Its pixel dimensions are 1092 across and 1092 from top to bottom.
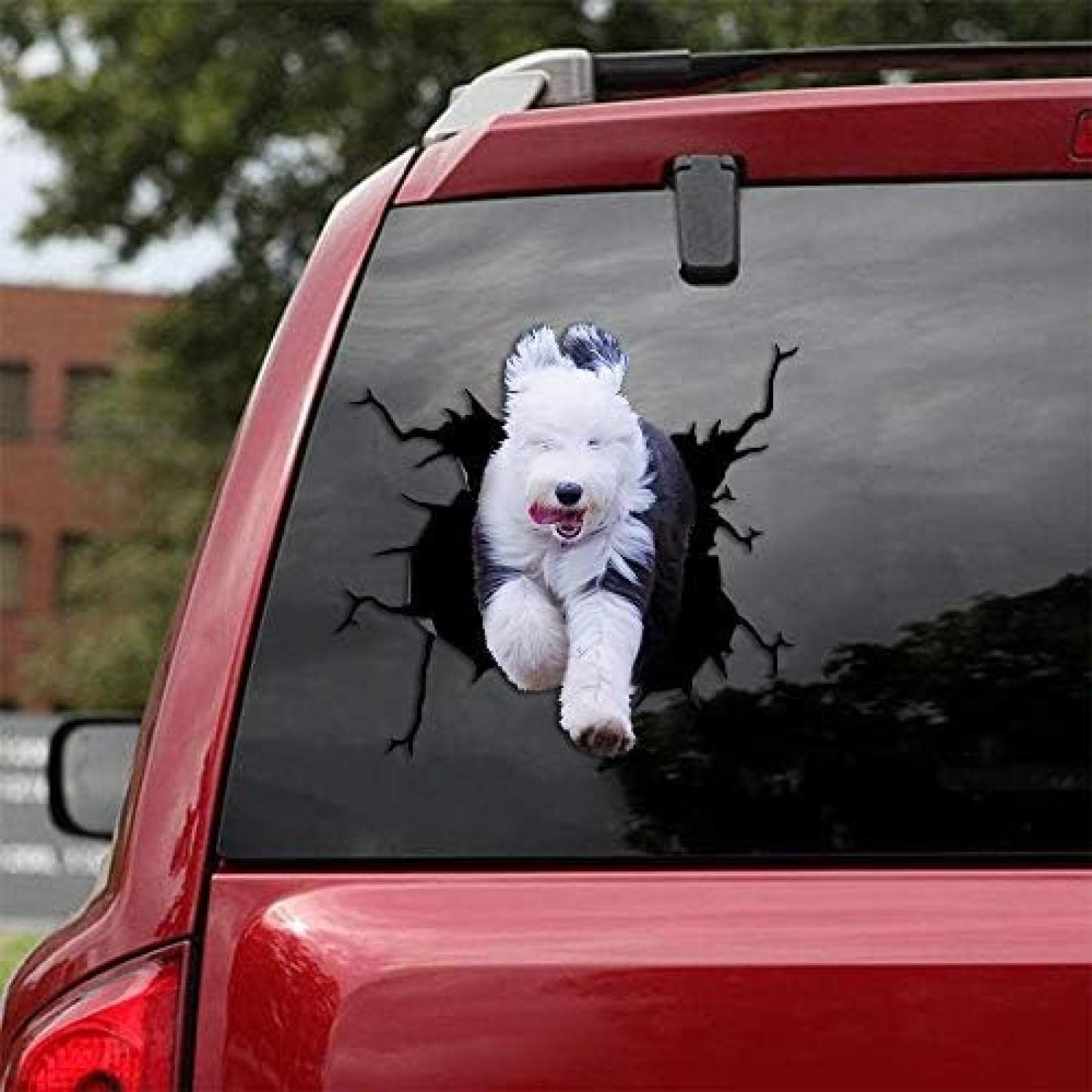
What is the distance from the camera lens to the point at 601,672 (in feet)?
7.22

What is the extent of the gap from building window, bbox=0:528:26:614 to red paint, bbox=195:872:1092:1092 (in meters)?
57.1

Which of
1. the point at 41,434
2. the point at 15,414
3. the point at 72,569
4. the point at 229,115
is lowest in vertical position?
the point at 72,569

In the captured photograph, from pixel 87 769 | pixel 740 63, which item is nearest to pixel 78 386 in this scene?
pixel 87 769

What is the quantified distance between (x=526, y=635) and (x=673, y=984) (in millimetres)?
358

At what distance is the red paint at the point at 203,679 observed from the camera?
7.23 feet

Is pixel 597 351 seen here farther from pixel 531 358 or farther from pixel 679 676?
pixel 679 676

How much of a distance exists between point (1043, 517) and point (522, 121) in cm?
62

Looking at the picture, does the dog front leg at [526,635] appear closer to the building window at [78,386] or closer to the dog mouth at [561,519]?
the dog mouth at [561,519]

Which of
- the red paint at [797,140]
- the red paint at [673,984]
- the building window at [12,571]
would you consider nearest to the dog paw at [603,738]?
the red paint at [673,984]

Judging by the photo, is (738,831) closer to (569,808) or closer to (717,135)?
(569,808)

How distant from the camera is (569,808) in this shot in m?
2.14

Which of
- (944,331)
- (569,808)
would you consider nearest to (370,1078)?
(569,808)

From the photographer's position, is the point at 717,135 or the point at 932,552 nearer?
the point at 932,552

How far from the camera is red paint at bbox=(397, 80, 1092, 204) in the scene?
2328 mm
